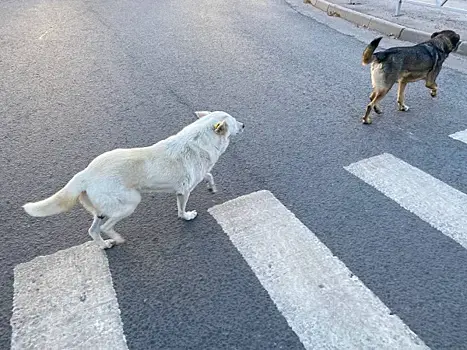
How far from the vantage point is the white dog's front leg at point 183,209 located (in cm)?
347

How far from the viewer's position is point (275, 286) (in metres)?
2.88

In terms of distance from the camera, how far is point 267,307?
107 inches

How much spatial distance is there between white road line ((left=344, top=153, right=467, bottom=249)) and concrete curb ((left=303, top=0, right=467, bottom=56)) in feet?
15.7

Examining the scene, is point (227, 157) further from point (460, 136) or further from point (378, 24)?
point (378, 24)

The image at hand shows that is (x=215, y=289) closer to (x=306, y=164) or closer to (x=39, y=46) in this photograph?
(x=306, y=164)

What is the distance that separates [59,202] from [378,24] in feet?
28.1

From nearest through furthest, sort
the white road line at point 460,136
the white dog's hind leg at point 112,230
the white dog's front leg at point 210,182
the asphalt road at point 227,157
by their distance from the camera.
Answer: the asphalt road at point 227,157 < the white dog's hind leg at point 112,230 < the white dog's front leg at point 210,182 < the white road line at point 460,136

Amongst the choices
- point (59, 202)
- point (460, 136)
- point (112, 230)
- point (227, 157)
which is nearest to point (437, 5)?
point (460, 136)

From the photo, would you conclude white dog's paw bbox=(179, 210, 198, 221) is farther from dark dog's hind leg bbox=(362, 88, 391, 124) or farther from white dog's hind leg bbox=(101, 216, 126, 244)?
dark dog's hind leg bbox=(362, 88, 391, 124)

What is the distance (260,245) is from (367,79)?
14.2ft

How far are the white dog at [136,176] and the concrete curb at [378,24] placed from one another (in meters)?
6.43

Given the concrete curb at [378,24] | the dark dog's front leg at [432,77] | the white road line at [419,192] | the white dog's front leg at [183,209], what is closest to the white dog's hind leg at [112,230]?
the white dog's front leg at [183,209]

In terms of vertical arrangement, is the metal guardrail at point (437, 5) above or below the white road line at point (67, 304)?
above

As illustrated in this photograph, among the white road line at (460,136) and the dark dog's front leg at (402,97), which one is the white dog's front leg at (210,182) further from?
the dark dog's front leg at (402,97)
